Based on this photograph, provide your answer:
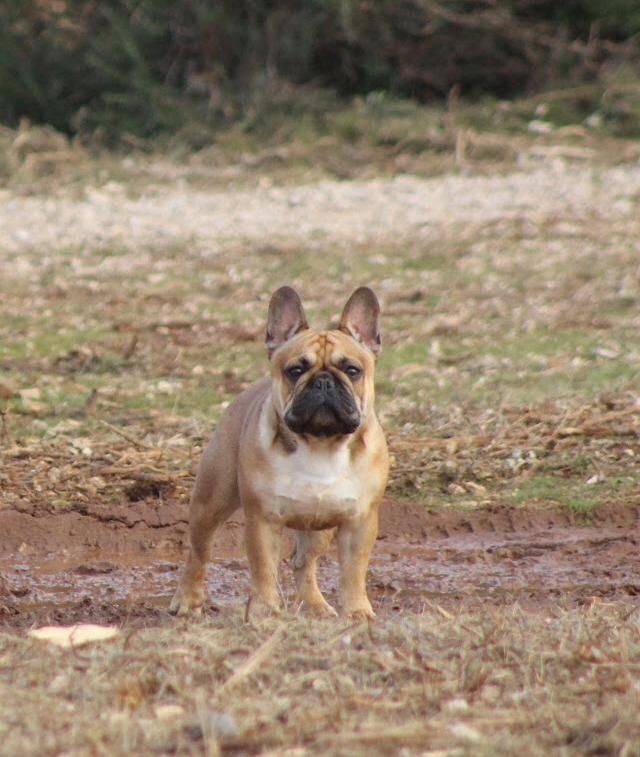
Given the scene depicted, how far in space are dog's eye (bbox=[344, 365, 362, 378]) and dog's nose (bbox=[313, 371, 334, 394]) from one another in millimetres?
194

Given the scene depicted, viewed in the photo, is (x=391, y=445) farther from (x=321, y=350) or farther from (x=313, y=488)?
(x=313, y=488)

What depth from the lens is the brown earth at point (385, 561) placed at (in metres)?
8.10

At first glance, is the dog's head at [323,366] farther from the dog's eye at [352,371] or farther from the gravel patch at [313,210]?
the gravel patch at [313,210]

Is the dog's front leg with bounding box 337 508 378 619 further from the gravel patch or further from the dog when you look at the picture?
the gravel patch

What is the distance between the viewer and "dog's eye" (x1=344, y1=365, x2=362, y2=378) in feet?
22.9

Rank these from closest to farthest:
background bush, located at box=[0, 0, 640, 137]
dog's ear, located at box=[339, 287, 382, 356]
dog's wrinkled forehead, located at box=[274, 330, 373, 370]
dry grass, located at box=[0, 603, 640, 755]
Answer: dry grass, located at box=[0, 603, 640, 755] < dog's wrinkled forehead, located at box=[274, 330, 373, 370] < dog's ear, located at box=[339, 287, 382, 356] < background bush, located at box=[0, 0, 640, 137]

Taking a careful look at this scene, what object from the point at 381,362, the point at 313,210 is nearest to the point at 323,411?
the point at 381,362

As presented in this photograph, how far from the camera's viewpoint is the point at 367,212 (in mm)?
17016

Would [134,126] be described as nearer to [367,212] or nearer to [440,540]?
[367,212]

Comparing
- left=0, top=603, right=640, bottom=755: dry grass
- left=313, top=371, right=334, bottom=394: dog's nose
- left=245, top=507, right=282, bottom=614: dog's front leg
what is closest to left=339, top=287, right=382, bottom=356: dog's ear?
left=313, top=371, right=334, bottom=394: dog's nose

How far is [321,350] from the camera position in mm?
6984

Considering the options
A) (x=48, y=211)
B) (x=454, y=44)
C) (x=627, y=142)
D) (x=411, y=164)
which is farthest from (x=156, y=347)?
(x=454, y=44)

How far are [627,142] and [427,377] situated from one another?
329 inches

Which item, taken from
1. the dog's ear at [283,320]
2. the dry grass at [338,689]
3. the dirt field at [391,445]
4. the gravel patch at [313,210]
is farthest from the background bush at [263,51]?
the dry grass at [338,689]
